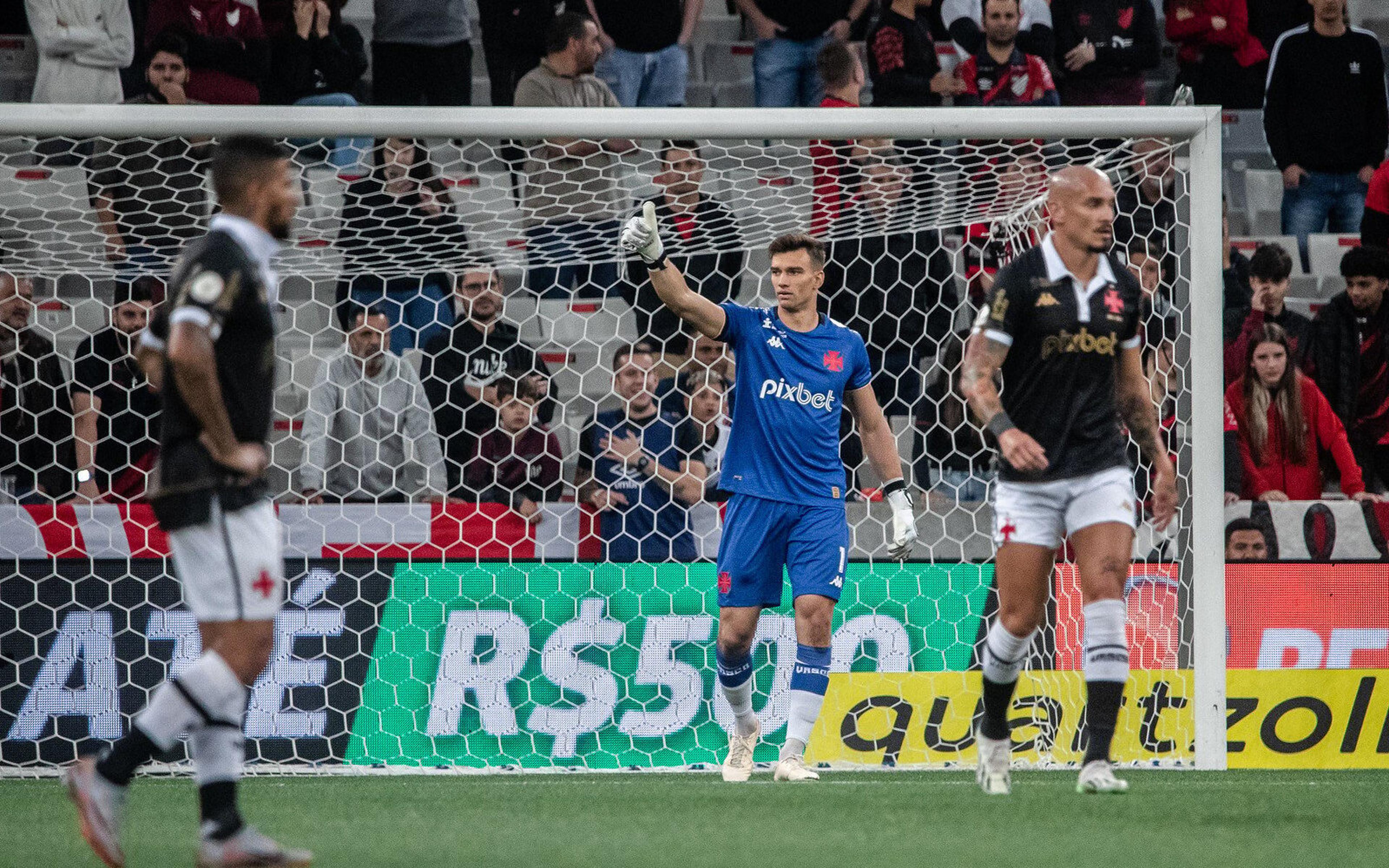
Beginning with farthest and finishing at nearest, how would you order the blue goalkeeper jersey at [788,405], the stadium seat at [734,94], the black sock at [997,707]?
the stadium seat at [734,94], the blue goalkeeper jersey at [788,405], the black sock at [997,707]

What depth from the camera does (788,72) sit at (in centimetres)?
1201

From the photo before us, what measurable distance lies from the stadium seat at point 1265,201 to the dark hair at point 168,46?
833 centimetres

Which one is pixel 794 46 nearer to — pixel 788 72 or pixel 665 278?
pixel 788 72

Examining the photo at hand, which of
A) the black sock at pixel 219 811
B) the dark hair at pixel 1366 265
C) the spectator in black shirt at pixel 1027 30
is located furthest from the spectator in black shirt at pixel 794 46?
the black sock at pixel 219 811

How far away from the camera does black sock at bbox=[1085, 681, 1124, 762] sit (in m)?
5.73

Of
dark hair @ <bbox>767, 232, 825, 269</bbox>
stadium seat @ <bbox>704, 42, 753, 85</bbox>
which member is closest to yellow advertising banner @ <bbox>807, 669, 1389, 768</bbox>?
dark hair @ <bbox>767, 232, 825, 269</bbox>

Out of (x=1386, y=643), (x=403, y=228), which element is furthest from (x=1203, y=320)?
(x=403, y=228)

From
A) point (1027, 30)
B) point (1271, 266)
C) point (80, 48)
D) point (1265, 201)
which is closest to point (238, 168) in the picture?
point (1271, 266)

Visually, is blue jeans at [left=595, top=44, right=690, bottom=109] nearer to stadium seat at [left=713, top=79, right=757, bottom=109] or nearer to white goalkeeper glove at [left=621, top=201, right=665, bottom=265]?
stadium seat at [left=713, top=79, right=757, bottom=109]

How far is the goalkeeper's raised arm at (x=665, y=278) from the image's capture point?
258 inches

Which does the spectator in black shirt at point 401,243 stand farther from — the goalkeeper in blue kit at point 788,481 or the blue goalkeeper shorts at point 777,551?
the blue goalkeeper shorts at point 777,551

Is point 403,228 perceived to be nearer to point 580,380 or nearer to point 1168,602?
point 580,380

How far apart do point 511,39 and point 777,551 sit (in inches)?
236

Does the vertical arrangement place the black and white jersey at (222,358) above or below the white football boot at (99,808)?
above
